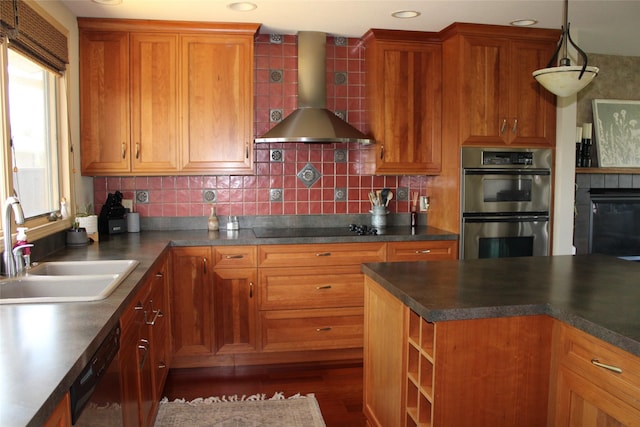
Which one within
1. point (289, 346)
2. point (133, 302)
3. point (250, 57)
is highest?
point (250, 57)

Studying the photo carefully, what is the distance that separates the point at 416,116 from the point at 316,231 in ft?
3.70

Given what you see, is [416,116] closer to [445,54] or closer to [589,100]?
[445,54]

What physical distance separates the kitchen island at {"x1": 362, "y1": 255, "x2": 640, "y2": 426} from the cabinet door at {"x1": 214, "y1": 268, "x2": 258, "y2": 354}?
4.99 feet

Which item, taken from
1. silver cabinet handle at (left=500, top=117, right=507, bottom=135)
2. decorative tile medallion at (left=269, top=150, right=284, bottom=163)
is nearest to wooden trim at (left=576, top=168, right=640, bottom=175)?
silver cabinet handle at (left=500, top=117, right=507, bottom=135)

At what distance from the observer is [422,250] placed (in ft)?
12.5

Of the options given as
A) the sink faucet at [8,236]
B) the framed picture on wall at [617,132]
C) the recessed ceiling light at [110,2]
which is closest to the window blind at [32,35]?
the recessed ceiling light at [110,2]

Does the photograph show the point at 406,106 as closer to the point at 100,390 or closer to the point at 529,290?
the point at 529,290

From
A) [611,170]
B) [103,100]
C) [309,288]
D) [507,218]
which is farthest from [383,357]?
[611,170]

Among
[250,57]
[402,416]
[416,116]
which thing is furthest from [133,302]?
[416,116]

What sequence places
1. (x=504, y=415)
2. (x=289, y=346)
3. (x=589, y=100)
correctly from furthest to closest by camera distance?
(x=589, y=100), (x=289, y=346), (x=504, y=415)

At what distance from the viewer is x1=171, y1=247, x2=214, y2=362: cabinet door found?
3525 millimetres

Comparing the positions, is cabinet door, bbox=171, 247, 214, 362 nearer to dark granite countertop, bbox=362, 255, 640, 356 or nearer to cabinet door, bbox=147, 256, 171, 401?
cabinet door, bbox=147, 256, 171, 401

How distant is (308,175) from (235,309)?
3.96ft

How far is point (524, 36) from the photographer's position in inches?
151
